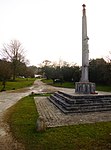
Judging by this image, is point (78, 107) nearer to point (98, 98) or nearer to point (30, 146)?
point (98, 98)

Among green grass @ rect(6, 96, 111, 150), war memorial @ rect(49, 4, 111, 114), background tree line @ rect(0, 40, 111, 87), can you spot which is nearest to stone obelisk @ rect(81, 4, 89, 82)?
war memorial @ rect(49, 4, 111, 114)

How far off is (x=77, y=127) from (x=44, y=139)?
1872 mm

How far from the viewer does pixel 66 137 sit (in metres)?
7.11

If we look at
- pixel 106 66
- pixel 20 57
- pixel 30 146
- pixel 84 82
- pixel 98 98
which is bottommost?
pixel 30 146

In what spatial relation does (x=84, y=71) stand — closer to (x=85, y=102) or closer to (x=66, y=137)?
(x=85, y=102)

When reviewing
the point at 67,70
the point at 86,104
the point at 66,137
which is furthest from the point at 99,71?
the point at 66,137

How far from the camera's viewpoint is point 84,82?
635 inches

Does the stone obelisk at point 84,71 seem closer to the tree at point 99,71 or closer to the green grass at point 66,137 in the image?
the green grass at point 66,137

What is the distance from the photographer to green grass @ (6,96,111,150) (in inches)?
250

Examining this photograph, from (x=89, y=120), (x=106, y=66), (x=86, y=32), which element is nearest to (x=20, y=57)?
(x=106, y=66)

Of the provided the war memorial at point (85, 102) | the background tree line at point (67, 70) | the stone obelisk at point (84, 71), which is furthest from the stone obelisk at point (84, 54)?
the background tree line at point (67, 70)

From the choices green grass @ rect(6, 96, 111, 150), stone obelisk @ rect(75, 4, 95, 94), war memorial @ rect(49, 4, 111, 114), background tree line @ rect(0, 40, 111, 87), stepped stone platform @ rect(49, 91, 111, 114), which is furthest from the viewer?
background tree line @ rect(0, 40, 111, 87)

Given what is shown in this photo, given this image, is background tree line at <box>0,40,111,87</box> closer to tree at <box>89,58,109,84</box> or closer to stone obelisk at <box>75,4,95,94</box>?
tree at <box>89,58,109,84</box>

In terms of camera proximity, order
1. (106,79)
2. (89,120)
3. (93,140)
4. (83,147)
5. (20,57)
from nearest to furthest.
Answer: (83,147) → (93,140) → (89,120) → (106,79) → (20,57)
